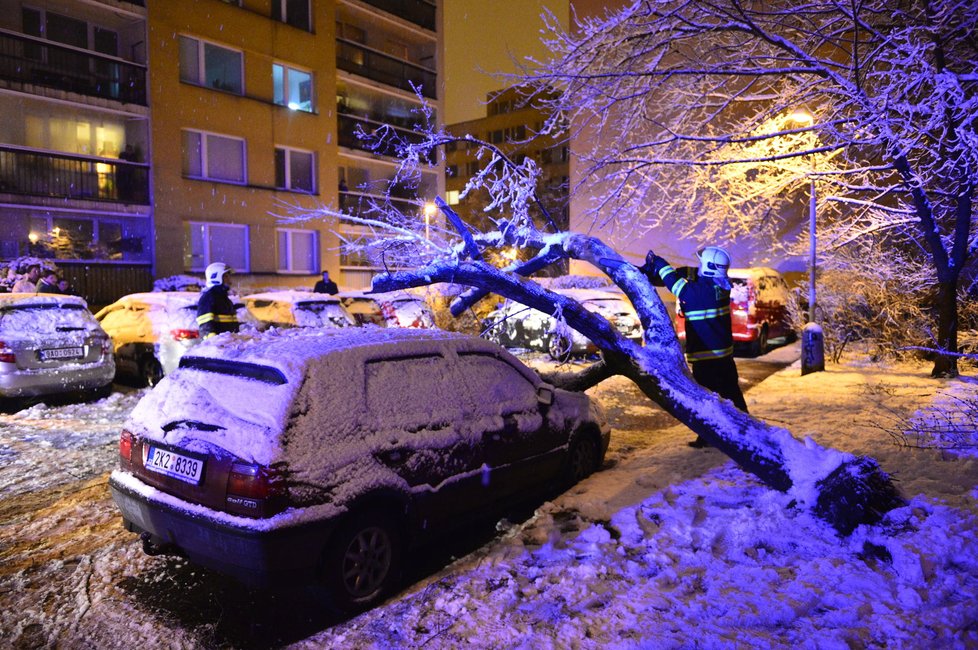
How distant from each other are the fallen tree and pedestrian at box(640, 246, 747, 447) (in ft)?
3.17

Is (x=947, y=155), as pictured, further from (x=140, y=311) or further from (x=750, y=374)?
(x=140, y=311)

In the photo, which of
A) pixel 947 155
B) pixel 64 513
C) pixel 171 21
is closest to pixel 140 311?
pixel 64 513

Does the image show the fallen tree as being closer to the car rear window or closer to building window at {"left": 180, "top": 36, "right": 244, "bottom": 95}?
the car rear window

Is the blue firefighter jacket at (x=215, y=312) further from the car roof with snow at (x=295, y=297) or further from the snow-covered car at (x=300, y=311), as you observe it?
the car roof with snow at (x=295, y=297)

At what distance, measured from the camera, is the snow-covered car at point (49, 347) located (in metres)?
8.40

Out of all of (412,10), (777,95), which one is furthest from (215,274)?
(412,10)

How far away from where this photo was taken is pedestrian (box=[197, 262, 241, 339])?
27.2ft

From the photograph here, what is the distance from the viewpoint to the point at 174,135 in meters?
19.9

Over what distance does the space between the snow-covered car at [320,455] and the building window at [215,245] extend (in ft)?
58.9

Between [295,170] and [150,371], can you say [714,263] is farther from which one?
[295,170]

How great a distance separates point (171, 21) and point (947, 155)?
20473mm

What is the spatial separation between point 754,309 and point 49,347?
43.2ft

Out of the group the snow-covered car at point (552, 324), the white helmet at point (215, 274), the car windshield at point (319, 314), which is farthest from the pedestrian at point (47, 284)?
the snow-covered car at point (552, 324)

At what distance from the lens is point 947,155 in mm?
8070
